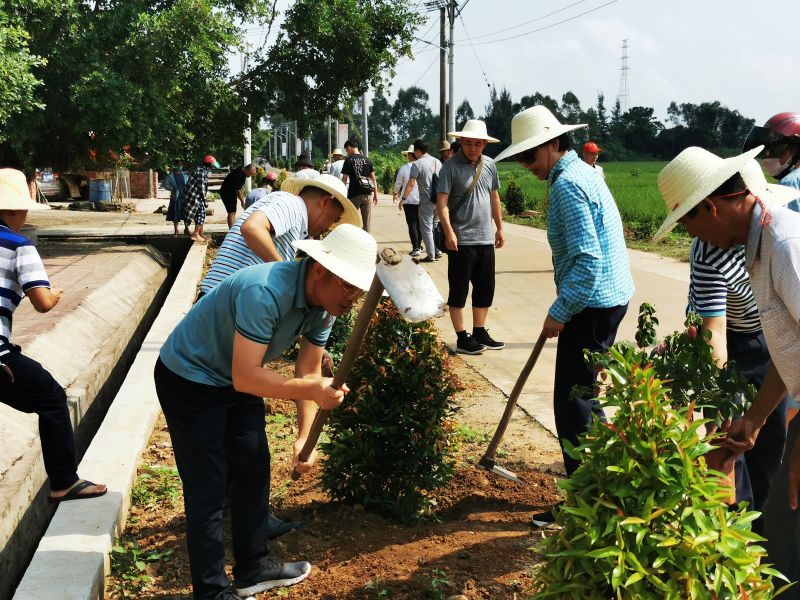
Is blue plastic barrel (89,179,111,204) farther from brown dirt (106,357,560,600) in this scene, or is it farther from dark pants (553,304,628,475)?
dark pants (553,304,628,475)

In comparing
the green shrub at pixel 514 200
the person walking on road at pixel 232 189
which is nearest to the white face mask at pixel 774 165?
the person walking on road at pixel 232 189

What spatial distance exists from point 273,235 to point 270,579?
1571 millimetres

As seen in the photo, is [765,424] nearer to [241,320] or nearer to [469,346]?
[241,320]

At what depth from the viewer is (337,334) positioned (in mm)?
7062

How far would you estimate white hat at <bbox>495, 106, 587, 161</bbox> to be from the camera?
399cm

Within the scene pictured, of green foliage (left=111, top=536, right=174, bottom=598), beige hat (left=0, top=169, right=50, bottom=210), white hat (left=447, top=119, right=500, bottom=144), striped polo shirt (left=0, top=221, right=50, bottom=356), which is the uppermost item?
white hat (left=447, top=119, right=500, bottom=144)

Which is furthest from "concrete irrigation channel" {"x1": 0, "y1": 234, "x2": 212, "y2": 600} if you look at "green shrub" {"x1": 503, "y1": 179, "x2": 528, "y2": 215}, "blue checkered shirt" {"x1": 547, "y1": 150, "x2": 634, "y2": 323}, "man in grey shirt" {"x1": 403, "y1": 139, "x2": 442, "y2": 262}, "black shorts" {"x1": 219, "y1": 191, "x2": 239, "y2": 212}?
"green shrub" {"x1": 503, "y1": 179, "x2": 528, "y2": 215}

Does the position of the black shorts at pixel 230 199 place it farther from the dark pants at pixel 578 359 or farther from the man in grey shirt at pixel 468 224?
the dark pants at pixel 578 359

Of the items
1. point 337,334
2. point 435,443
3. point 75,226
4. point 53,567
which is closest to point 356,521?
point 435,443

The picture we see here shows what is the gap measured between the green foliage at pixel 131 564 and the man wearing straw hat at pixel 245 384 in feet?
1.67

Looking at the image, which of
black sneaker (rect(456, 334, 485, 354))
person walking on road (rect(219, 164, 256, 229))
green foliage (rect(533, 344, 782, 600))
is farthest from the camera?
person walking on road (rect(219, 164, 256, 229))

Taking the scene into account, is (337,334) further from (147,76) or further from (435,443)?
(147,76)

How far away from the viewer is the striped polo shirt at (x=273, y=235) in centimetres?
404

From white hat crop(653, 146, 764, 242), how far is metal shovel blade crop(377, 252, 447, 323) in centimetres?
79
